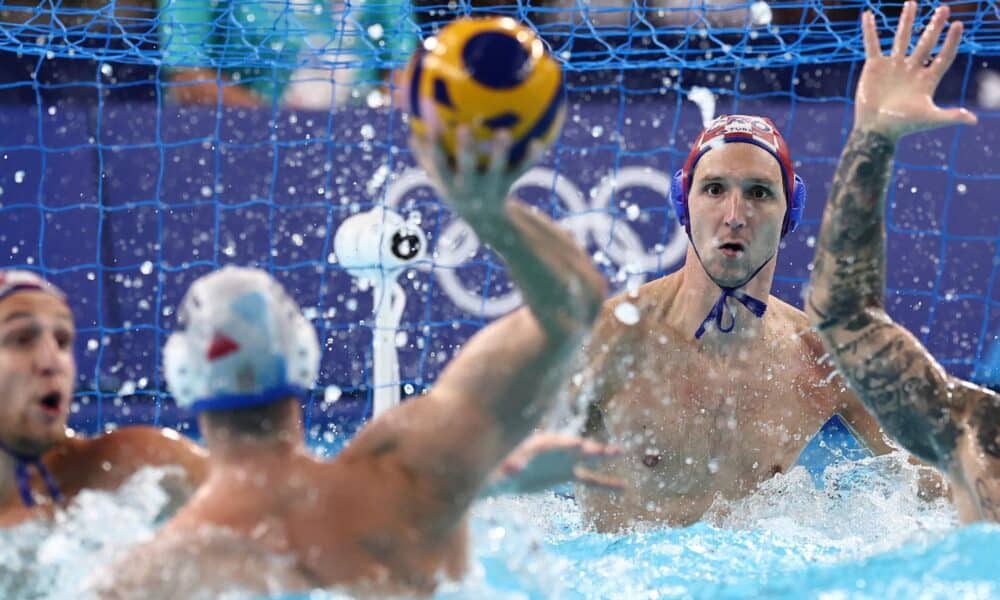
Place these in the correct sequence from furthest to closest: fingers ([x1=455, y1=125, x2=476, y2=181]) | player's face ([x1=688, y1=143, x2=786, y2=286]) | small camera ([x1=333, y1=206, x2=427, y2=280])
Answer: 1. small camera ([x1=333, y1=206, x2=427, y2=280])
2. player's face ([x1=688, y1=143, x2=786, y2=286])
3. fingers ([x1=455, y1=125, x2=476, y2=181])

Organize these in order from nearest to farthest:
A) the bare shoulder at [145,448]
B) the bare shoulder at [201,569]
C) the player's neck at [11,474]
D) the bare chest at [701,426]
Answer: the bare shoulder at [201,569] < the player's neck at [11,474] < the bare shoulder at [145,448] < the bare chest at [701,426]

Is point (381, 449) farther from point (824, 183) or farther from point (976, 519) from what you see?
point (824, 183)

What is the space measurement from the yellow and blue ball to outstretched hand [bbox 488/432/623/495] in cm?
56

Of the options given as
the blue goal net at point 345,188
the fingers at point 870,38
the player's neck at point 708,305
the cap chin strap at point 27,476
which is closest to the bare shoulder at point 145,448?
the cap chin strap at point 27,476

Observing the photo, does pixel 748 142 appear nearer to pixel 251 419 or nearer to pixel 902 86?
pixel 902 86

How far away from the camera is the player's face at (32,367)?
7.51 feet

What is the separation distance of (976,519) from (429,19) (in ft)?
12.1

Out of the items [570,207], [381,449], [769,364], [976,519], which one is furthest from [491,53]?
Answer: [570,207]

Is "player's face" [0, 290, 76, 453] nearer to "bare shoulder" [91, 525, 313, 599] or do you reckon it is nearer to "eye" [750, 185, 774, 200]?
"bare shoulder" [91, 525, 313, 599]

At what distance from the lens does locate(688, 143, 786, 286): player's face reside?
323 cm

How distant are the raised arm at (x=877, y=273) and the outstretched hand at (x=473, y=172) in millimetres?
931

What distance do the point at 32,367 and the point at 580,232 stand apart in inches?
122

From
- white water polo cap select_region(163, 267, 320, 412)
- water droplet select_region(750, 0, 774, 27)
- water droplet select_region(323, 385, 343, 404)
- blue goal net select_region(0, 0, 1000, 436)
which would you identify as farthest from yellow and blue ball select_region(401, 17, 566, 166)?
water droplet select_region(750, 0, 774, 27)

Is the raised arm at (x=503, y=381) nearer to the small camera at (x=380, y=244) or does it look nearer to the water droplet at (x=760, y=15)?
the small camera at (x=380, y=244)
